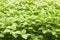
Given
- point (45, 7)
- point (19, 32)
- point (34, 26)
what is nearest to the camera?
point (19, 32)

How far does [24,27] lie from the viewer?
2365 millimetres

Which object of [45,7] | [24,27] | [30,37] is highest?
[45,7]

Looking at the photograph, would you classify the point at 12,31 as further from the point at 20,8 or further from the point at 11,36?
the point at 20,8

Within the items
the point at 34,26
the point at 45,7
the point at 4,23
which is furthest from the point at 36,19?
the point at 45,7

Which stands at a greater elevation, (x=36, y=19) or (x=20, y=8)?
(x=20, y=8)

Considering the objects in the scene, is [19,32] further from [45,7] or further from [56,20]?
[45,7]

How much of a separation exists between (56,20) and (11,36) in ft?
2.18

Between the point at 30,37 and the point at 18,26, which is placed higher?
the point at 18,26

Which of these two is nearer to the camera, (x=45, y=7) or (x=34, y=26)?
(x=34, y=26)

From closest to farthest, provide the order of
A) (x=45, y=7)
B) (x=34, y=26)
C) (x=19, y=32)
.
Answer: (x=19, y=32), (x=34, y=26), (x=45, y=7)

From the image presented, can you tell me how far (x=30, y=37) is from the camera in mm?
2336

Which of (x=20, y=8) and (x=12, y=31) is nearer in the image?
(x=12, y=31)

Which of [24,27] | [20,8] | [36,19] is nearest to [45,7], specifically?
[20,8]

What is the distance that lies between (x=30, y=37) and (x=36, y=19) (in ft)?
0.96
